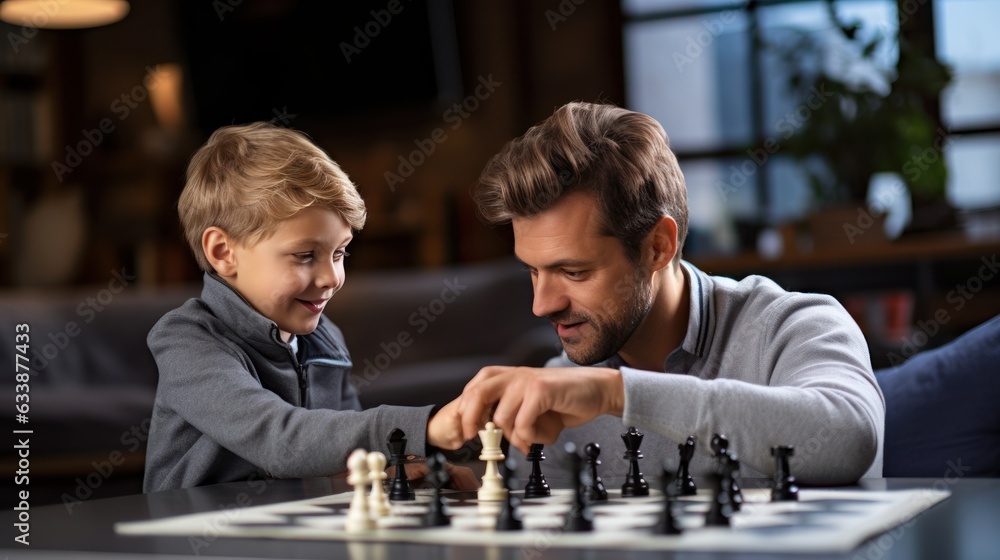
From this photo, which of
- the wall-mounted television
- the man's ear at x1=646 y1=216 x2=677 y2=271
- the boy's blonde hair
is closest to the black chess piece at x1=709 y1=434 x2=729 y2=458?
the man's ear at x1=646 y1=216 x2=677 y2=271

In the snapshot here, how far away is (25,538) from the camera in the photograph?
108 centimetres

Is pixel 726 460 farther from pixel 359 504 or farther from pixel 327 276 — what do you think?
pixel 327 276

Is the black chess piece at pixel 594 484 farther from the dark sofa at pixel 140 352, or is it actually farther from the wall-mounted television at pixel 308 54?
→ the wall-mounted television at pixel 308 54

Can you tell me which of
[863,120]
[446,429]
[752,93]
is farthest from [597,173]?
[752,93]

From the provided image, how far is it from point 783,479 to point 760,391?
0.45 feet

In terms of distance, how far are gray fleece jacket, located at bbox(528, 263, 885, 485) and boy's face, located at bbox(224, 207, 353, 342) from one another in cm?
54

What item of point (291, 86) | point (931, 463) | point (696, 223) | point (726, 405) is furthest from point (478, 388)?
point (291, 86)

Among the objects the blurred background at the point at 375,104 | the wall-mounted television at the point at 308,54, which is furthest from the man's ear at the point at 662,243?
the wall-mounted television at the point at 308,54

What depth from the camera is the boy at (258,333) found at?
1.41 meters

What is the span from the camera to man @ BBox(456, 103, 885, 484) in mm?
1360

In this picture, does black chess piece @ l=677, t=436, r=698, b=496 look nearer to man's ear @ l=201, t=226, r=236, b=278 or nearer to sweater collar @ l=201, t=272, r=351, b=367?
sweater collar @ l=201, t=272, r=351, b=367

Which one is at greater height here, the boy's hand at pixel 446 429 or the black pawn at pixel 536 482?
the boy's hand at pixel 446 429

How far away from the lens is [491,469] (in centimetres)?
127

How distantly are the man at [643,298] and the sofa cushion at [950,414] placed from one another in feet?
1.05
